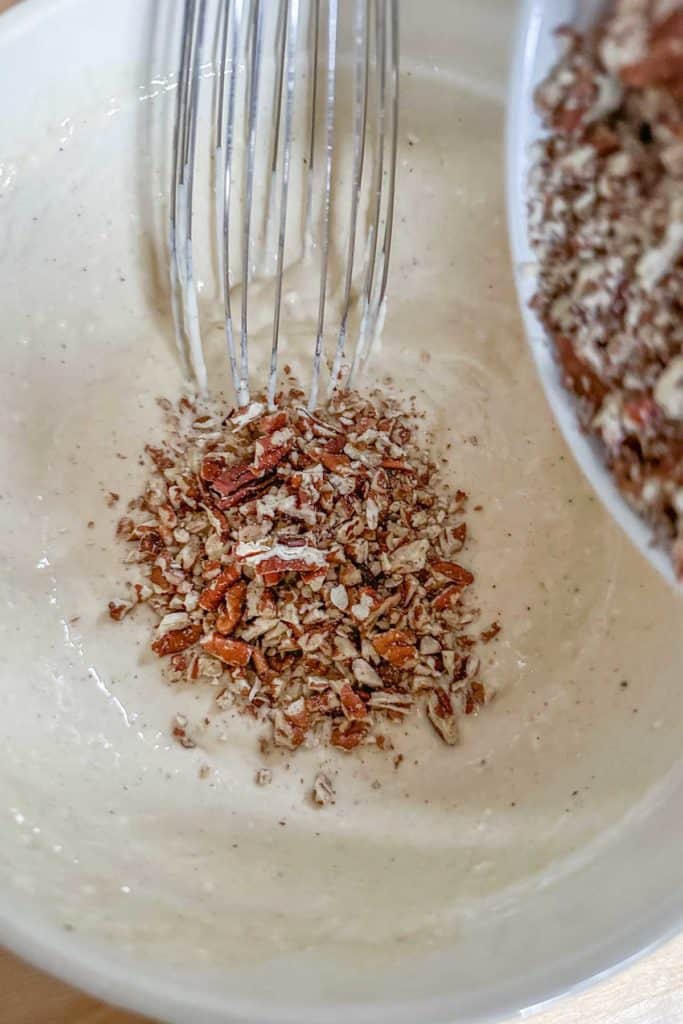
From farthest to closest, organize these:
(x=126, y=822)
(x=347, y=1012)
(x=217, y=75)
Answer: (x=217, y=75) < (x=126, y=822) < (x=347, y=1012)

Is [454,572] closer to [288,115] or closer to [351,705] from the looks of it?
[351,705]

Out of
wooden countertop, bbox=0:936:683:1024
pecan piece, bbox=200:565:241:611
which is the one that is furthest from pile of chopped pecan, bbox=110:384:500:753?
wooden countertop, bbox=0:936:683:1024

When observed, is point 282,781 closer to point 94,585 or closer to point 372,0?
point 94,585

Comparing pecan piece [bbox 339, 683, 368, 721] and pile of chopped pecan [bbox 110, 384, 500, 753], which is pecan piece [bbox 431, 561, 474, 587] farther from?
pecan piece [bbox 339, 683, 368, 721]

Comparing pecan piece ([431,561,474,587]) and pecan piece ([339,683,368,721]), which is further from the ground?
pecan piece ([431,561,474,587])

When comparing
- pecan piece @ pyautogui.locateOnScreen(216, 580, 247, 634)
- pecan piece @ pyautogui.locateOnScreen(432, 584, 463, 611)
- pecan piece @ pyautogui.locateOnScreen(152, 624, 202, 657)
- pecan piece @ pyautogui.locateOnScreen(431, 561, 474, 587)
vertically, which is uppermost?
pecan piece @ pyautogui.locateOnScreen(431, 561, 474, 587)

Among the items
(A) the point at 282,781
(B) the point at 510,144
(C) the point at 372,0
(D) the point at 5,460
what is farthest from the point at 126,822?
(C) the point at 372,0

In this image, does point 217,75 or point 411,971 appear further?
point 217,75
